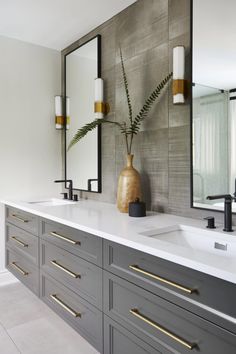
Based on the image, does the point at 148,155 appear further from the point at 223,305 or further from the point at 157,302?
the point at 223,305

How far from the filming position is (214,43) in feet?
5.53

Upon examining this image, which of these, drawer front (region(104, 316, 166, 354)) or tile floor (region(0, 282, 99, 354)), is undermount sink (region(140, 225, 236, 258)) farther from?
tile floor (region(0, 282, 99, 354))

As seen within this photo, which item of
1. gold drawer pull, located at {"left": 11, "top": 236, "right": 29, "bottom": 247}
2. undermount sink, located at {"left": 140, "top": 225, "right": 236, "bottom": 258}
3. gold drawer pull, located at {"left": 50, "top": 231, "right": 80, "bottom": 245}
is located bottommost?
gold drawer pull, located at {"left": 11, "top": 236, "right": 29, "bottom": 247}

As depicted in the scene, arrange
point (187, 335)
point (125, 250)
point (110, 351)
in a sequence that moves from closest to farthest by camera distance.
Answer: point (187, 335)
point (125, 250)
point (110, 351)

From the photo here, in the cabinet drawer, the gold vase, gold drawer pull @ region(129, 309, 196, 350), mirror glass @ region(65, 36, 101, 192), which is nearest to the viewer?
the cabinet drawer

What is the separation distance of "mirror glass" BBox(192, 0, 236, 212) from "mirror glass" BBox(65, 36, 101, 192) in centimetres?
107

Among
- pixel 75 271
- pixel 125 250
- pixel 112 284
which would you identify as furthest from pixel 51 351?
pixel 125 250

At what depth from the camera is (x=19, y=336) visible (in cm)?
208

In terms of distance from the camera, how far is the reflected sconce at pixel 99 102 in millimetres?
2525

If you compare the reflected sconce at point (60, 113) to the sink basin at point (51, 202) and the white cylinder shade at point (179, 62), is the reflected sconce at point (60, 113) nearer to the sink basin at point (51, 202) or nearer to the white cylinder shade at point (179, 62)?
the sink basin at point (51, 202)

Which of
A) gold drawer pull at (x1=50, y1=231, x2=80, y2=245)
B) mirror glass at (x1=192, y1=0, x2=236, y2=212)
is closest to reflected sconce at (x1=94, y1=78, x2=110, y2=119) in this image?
mirror glass at (x1=192, y1=0, x2=236, y2=212)

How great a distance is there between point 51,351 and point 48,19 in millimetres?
2568

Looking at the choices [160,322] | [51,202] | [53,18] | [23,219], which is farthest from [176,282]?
[53,18]

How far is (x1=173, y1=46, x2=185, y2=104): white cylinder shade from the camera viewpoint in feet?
5.91
